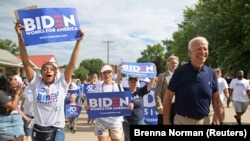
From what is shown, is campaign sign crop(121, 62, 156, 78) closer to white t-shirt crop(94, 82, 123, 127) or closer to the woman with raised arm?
white t-shirt crop(94, 82, 123, 127)

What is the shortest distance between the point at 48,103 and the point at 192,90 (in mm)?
1808

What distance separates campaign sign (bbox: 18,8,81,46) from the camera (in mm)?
5613

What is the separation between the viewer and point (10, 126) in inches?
247

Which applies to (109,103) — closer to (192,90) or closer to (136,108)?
(136,108)

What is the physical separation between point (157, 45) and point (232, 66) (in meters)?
87.5

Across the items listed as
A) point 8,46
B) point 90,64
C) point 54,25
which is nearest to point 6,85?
point 54,25

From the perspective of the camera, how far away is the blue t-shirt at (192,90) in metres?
4.38

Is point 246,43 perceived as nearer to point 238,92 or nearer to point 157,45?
point 238,92

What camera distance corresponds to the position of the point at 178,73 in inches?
178

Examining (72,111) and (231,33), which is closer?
(72,111)

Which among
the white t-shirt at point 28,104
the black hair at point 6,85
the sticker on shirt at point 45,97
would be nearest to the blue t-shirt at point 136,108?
the black hair at point 6,85

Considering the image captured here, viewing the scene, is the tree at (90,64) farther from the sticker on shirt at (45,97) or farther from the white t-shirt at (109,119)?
A: the sticker on shirt at (45,97)

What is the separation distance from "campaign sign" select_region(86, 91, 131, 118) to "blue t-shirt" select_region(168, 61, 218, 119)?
2.28m

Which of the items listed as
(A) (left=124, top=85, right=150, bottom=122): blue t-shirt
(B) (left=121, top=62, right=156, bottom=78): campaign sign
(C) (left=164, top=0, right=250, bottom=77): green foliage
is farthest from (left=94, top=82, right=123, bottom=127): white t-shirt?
(C) (left=164, top=0, right=250, bottom=77): green foliage
